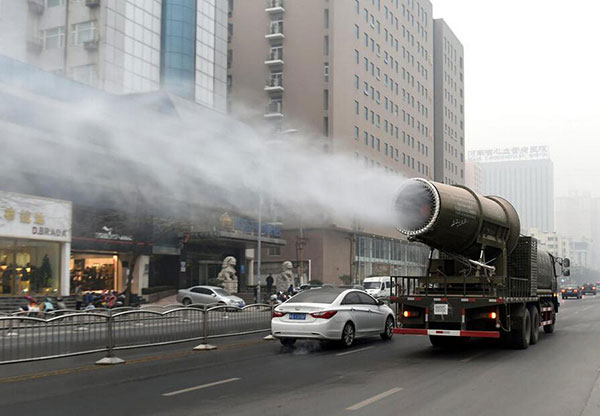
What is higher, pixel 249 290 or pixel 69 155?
pixel 69 155

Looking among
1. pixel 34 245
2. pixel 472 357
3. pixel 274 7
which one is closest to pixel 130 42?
pixel 274 7

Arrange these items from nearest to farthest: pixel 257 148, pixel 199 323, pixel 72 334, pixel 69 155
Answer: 1. pixel 72 334
2. pixel 199 323
3. pixel 69 155
4. pixel 257 148

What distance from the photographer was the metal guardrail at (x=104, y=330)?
11180 mm

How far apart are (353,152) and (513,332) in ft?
173

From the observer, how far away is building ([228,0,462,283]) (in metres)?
63.2

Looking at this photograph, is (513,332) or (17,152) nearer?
(513,332)

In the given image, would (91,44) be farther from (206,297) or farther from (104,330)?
(104,330)

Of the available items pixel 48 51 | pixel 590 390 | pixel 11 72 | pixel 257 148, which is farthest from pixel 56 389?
pixel 257 148

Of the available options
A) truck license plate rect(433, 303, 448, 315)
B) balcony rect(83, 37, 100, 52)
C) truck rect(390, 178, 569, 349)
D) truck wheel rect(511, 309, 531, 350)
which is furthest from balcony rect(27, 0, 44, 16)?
truck wheel rect(511, 309, 531, 350)

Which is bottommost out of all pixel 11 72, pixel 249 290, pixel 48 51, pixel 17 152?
pixel 249 290

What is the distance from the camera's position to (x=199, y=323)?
49.5 ft

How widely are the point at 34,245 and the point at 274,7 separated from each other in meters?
42.6

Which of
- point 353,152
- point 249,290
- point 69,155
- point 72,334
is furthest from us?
point 353,152

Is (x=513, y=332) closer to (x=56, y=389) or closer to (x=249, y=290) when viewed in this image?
(x=56, y=389)
